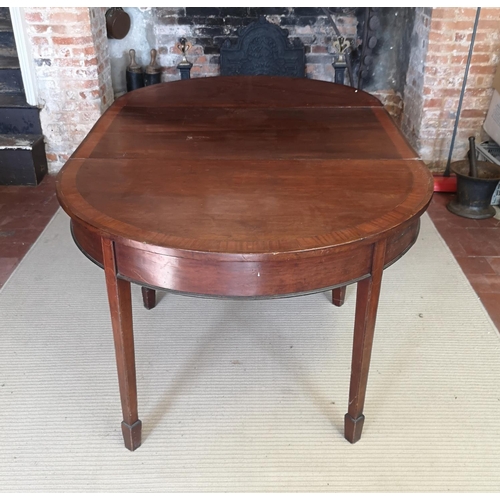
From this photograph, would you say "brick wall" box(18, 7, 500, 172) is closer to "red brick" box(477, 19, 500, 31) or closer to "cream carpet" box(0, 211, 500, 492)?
"red brick" box(477, 19, 500, 31)

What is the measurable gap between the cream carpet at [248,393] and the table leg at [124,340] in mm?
89

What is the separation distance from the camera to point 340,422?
182 cm

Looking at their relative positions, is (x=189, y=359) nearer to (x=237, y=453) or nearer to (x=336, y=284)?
(x=237, y=453)

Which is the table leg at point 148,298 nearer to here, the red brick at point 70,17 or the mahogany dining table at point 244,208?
the mahogany dining table at point 244,208

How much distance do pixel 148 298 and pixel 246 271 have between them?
1141 mm

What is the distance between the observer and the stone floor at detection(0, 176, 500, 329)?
2.59 m

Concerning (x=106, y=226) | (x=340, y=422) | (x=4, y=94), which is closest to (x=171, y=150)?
(x=106, y=226)

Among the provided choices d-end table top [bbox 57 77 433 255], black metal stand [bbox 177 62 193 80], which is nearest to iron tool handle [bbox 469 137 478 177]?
d-end table top [bbox 57 77 433 255]

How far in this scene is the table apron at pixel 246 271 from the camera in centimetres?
129

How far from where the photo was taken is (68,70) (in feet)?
11.1

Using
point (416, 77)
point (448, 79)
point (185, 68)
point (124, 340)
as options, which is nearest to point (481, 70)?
point (448, 79)

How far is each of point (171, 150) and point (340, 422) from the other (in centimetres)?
105

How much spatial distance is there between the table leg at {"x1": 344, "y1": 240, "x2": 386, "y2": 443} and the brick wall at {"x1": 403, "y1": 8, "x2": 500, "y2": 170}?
7.80 ft

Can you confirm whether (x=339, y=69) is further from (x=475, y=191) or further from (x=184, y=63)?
(x=475, y=191)
